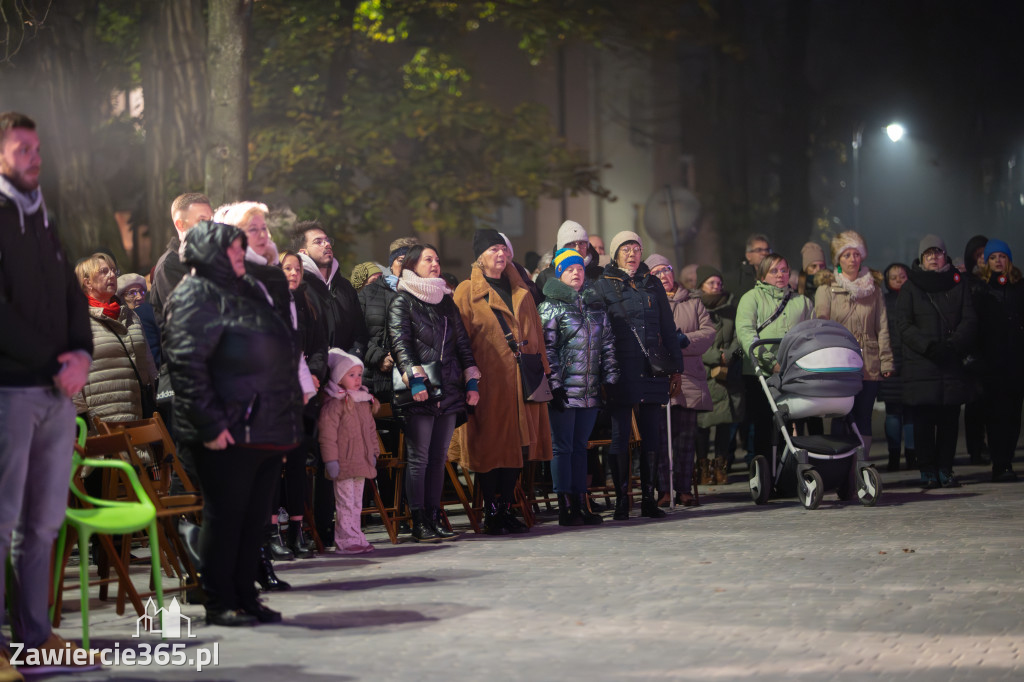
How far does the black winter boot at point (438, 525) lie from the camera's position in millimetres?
11180

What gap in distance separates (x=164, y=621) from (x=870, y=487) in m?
7.11

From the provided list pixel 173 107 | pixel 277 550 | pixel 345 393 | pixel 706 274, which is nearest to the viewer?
pixel 277 550

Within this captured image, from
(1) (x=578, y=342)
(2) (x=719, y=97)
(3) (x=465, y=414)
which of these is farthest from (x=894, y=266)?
(2) (x=719, y=97)

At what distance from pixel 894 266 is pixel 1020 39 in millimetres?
13327

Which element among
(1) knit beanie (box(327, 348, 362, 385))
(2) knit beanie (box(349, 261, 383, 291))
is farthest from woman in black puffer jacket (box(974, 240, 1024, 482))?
(1) knit beanie (box(327, 348, 362, 385))

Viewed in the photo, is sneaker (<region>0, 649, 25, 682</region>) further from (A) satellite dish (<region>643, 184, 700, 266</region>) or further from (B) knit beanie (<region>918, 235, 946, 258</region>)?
(A) satellite dish (<region>643, 184, 700, 266</region>)

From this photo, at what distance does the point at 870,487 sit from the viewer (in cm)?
1288

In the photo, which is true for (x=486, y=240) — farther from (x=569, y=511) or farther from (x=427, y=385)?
(x=569, y=511)

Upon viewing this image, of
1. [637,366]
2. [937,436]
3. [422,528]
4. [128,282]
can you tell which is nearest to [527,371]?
[637,366]

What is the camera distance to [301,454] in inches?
395

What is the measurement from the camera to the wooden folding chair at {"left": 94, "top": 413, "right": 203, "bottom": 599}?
8398mm

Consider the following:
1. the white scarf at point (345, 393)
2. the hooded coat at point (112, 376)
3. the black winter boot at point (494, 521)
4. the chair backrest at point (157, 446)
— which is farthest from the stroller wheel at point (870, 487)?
the hooded coat at point (112, 376)

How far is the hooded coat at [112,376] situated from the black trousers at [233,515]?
302 cm

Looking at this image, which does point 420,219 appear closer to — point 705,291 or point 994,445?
point 705,291
